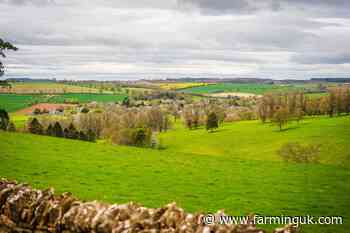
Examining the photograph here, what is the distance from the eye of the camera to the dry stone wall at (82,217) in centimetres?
880

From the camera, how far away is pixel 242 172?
3059cm

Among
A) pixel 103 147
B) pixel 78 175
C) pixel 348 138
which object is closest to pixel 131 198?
pixel 78 175

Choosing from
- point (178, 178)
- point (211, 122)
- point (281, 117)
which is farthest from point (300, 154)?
point (178, 178)

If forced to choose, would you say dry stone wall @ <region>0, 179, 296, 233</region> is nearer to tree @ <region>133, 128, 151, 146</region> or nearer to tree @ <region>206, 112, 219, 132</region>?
tree @ <region>133, 128, 151, 146</region>

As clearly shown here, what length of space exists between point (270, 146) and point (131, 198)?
78493 mm

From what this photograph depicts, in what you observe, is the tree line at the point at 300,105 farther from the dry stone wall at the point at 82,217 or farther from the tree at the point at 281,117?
the dry stone wall at the point at 82,217

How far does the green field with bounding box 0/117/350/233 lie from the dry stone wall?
957 cm

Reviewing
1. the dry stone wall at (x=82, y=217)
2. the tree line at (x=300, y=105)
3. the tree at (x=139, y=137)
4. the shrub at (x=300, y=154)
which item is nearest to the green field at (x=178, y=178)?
the dry stone wall at (x=82, y=217)

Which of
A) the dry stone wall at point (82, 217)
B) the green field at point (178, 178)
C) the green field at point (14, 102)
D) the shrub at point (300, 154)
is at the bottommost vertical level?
the shrub at point (300, 154)

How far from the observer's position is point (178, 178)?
27.5 m

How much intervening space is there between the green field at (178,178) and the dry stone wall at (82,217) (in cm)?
957

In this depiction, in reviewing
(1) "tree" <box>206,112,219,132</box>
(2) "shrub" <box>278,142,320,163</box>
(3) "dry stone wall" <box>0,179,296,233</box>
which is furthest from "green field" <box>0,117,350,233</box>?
(1) "tree" <box>206,112,219,132</box>

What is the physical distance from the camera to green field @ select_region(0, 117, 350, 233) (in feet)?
70.2

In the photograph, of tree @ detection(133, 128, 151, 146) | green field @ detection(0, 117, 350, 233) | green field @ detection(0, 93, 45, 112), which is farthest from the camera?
green field @ detection(0, 93, 45, 112)
